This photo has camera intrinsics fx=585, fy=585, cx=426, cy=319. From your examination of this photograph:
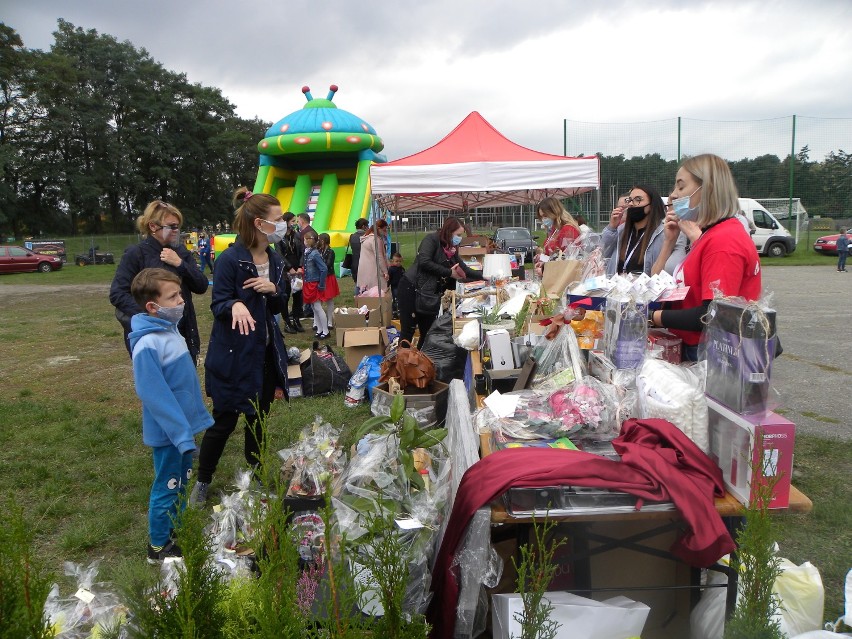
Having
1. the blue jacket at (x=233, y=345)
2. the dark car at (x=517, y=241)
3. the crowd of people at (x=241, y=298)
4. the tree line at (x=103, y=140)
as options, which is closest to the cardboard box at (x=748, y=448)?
the crowd of people at (x=241, y=298)

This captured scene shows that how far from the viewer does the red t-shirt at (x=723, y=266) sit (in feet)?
7.77

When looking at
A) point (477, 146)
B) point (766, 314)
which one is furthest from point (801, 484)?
point (477, 146)

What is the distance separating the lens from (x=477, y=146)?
8008 millimetres

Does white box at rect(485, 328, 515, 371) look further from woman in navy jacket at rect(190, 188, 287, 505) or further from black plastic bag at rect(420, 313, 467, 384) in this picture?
black plastic bag at rect(420, 313, 467, 384)

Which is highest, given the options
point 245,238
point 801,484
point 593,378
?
point 245,238

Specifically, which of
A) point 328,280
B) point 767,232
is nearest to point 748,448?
point 328,280

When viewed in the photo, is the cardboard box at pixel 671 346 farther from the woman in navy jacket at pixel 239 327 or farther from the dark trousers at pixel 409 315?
the dark trousers at pixel 409 315

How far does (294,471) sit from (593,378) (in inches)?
58.5

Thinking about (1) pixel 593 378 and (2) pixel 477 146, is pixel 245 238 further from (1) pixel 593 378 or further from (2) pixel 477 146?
(2) pixel 477 146

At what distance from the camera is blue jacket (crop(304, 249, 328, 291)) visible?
845 centimetres

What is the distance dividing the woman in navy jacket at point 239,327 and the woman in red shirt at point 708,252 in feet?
7.06

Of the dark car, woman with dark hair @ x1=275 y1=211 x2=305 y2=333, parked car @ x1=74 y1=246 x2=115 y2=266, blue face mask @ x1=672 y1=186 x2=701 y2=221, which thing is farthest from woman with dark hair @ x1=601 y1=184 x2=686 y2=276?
parked car @ x1=74 y1=246 x2=115 y2=266

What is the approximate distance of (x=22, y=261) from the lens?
23.6 meters

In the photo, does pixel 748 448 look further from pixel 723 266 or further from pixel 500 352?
pixel 500 352
